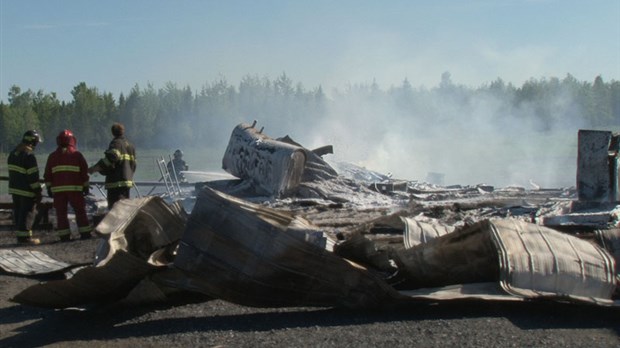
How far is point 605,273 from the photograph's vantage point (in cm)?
664

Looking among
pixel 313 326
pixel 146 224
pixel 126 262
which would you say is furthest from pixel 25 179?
pixel 313 326

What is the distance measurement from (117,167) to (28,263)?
2.81m

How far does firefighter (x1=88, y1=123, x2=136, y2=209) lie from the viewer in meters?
12.1

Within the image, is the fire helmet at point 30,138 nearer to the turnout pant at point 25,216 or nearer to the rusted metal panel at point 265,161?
the turnout pant at point 25,216

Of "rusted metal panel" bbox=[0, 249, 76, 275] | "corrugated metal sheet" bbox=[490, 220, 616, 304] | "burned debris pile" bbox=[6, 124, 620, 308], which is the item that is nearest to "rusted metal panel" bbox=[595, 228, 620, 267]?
"burned debris pile" bbox=[6, 124, 620, 308]

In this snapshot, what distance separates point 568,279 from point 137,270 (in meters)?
3.65

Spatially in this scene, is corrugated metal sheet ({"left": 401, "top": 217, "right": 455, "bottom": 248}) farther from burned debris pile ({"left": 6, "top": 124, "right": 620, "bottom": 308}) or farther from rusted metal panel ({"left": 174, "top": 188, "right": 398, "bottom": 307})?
rusted metal panel ({"left": 174, "top": 188, "right": 398, "bottom": 307})

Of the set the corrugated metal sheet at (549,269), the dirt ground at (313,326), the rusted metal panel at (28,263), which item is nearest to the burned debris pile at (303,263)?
the corrugated metal sheet at (549,269)

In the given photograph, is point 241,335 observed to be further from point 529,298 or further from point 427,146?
point 427,146

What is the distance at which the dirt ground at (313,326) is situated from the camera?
585 centimetres

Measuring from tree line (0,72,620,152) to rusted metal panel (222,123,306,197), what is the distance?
1139 inches

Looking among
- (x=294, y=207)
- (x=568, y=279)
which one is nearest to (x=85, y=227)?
(x=294, y=207)

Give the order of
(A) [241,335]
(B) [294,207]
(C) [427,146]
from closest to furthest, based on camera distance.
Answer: (A) [241,335]
(B) [294,207]
(C) [427,146]

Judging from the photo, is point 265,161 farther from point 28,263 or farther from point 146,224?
point 146,224
